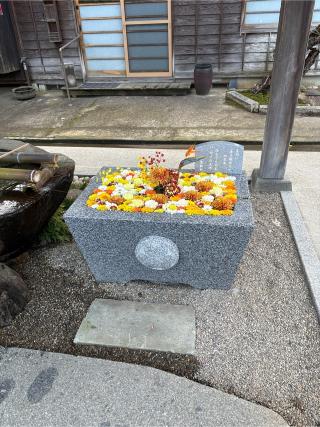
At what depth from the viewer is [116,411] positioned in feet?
7.40

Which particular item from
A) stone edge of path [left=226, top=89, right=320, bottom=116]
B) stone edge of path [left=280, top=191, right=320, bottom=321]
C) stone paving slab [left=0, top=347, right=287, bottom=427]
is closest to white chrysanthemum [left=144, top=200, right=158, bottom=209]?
stone paving slab [left=0, top=347, right=287, bottom=427]

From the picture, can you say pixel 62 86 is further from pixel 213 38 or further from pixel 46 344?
pixel 46 344

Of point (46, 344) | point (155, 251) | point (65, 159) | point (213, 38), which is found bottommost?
point (46, 344)

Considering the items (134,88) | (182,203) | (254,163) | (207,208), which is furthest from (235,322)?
(134,88)

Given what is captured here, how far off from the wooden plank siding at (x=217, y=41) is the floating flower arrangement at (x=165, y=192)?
275 inches

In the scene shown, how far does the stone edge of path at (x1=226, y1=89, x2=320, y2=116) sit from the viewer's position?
740cm

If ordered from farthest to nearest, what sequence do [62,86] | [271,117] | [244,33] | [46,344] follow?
[62,86] < [244,33] < [271,117] < [46,344]

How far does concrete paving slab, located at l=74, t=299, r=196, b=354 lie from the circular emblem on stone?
39 centimetres

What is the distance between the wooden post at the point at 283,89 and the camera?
12.0 feet

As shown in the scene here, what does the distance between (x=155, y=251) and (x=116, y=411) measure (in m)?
1.22

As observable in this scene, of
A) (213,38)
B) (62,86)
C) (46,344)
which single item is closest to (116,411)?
(46,344)

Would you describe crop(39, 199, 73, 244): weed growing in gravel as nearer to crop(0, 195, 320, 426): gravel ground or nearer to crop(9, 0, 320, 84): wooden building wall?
crop(0, 195, 320, 426): gravel ground

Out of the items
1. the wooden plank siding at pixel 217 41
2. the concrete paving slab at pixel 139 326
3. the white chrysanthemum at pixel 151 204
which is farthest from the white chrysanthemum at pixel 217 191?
the wooden plank siding at pixel 217 41

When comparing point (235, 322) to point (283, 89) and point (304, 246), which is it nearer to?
point (304, 246)
